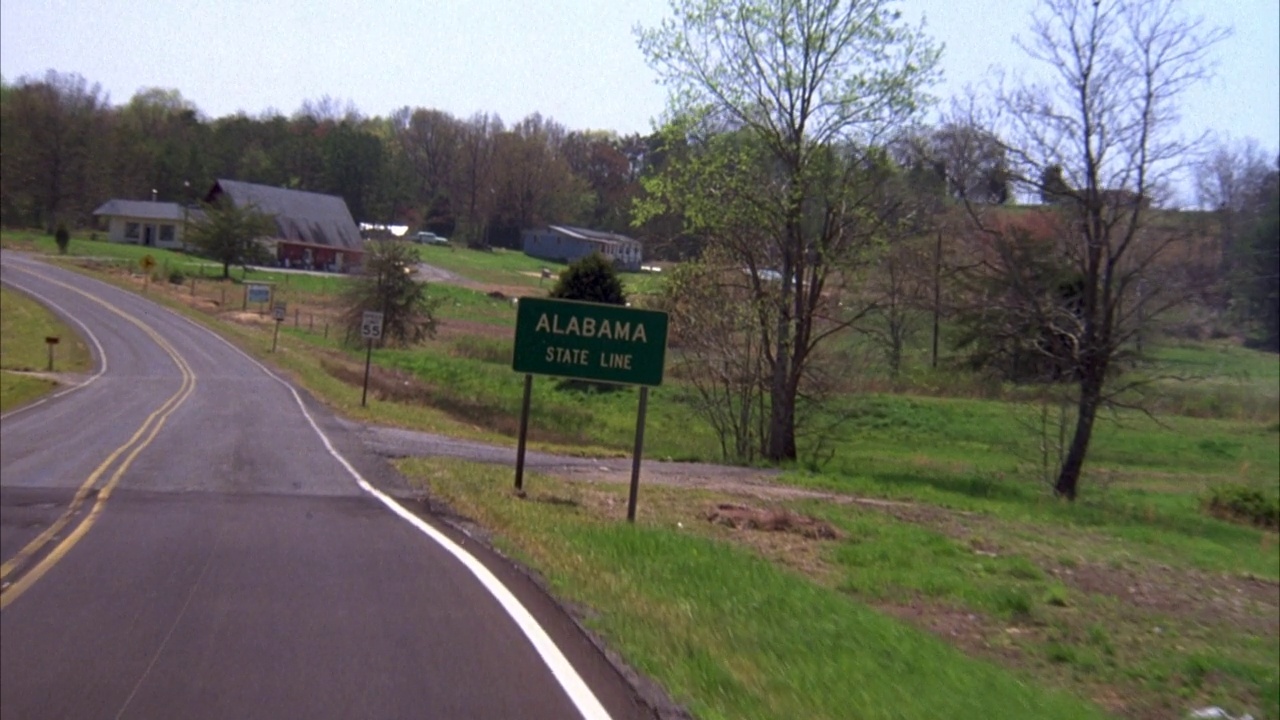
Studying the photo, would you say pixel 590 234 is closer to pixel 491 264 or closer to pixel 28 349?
pixel 491 264

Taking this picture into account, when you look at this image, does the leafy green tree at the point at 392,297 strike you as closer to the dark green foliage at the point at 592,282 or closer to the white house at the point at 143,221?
the dark green foliage at the point at 592,282

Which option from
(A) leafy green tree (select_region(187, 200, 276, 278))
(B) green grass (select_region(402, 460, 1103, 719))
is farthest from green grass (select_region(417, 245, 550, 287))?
(B) green grass (select_region(402, 460, 1103, 719))

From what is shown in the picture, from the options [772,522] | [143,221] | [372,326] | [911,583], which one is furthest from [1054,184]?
[143,221]

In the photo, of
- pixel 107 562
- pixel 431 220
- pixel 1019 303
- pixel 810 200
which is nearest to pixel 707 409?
pixel 810 200

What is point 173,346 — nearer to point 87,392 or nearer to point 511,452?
point 87,392

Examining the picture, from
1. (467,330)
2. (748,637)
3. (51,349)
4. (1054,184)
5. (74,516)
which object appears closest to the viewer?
(748,637)

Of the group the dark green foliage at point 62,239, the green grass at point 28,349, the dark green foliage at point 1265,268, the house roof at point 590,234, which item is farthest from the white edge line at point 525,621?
the dark green foliage at point 62,239

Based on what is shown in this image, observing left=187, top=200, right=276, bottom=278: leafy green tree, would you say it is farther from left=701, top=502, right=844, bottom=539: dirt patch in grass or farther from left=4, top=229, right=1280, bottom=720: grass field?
left=701, top=502, right=844, bottom=539: dirt patch in grass

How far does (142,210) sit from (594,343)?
3731 inches

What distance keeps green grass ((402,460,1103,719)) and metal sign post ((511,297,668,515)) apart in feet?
6.71

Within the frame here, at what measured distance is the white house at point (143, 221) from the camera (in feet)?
329

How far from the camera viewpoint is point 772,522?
679 inches

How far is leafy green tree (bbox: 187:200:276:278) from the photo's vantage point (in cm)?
8144

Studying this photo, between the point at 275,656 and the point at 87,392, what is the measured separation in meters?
33.3
